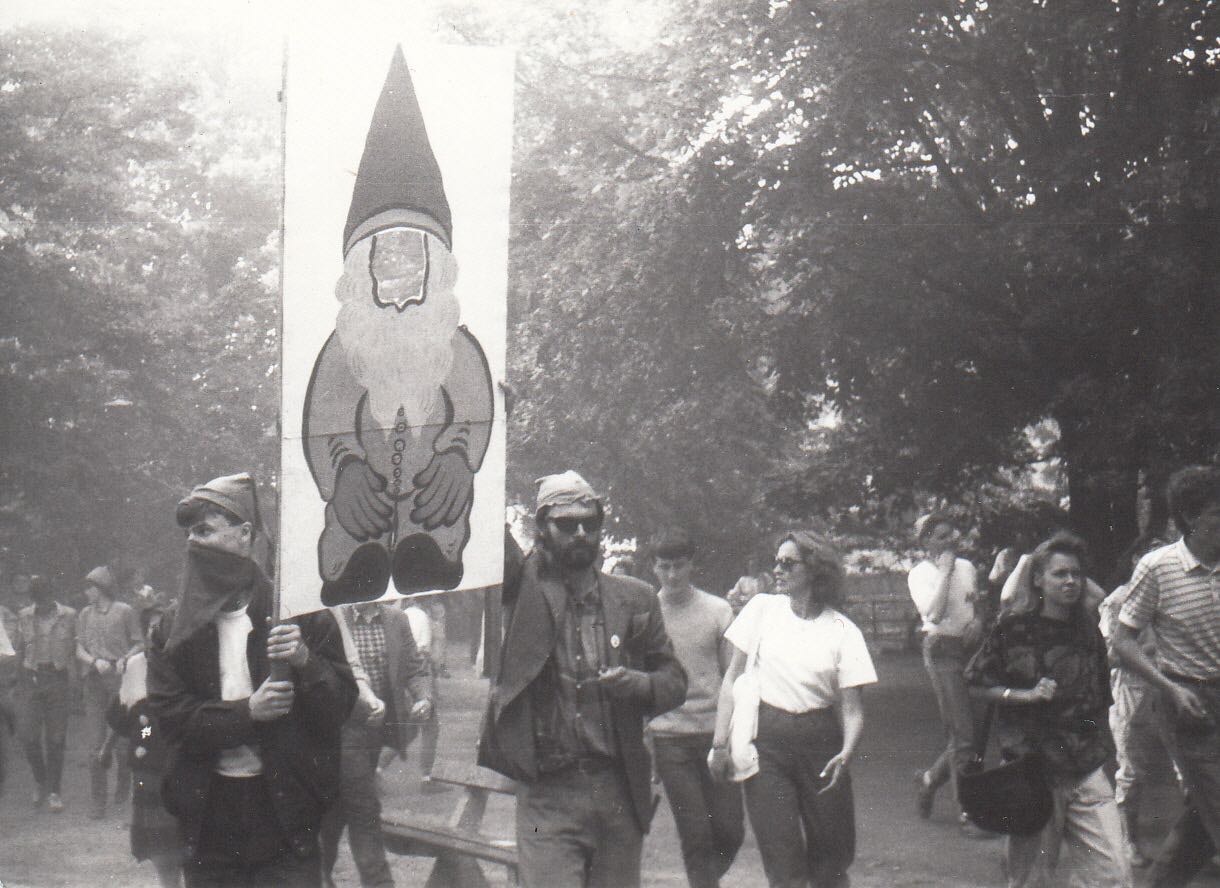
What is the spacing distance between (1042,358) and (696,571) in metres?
13.0

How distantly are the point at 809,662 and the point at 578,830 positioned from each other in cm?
170

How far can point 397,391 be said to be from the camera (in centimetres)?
464

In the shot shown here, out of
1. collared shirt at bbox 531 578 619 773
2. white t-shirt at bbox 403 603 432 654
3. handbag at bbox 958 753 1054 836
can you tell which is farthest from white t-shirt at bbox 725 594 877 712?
white t-shirt at bbox 403 603 432 654

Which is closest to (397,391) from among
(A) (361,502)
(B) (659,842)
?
(A) (361,502)

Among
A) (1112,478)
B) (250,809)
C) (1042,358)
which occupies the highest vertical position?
(1042,358)

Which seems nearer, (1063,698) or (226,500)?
(226,500)

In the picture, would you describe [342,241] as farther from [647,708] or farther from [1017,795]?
[1017,795]

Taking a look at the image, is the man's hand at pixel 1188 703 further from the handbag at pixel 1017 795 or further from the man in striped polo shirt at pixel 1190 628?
the handbag at pixel 1017 795

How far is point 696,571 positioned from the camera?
27.5 meters

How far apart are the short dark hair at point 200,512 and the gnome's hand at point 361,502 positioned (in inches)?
14.3

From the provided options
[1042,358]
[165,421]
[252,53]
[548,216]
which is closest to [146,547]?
[165,421]

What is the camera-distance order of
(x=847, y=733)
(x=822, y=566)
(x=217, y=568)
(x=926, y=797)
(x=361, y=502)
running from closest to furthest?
(x=361, y=502) < (x=217, y=568) < (x=847, y=733) < (x=822, y=566) < (x=926, y=797)

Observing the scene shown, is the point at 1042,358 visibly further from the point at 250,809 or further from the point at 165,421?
the point at 165,421

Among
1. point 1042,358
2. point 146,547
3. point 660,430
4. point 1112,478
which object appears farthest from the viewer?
point 146,547
